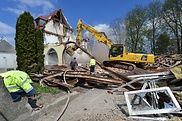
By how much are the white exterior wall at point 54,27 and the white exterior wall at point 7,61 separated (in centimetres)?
998

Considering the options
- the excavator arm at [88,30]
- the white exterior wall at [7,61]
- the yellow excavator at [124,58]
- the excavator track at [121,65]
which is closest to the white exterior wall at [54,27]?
the white exterior wall at [7,61]

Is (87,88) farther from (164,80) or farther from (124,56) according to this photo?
(124,56)

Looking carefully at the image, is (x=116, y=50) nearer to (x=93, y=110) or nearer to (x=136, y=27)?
(x=93, y=110)

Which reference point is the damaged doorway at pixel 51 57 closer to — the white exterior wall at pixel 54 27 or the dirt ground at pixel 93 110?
the white exterior wall at pixel 54 27

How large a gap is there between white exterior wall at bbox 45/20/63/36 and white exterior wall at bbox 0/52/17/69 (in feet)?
32.8

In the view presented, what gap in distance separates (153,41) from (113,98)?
1311 inches

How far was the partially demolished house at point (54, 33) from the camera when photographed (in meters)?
24.8

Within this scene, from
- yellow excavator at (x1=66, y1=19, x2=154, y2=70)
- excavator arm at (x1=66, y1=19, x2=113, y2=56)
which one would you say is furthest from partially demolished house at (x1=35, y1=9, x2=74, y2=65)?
yellow excavator at (x1=66, y1=19, x2=154, y2=70)

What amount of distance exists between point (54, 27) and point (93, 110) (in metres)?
27.3

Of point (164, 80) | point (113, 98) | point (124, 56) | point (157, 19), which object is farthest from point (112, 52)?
point (157, 19)

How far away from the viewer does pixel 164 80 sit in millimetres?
4984

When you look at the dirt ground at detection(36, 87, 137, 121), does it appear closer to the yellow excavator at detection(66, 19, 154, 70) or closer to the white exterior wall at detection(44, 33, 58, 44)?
the yellow excavator at detection(66, 19, 154, 70)

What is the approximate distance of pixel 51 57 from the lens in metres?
26.2

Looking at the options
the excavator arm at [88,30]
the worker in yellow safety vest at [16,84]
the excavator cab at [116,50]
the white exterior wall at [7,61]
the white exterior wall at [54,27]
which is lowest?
the worker in yellow safety vest at [16,84]
